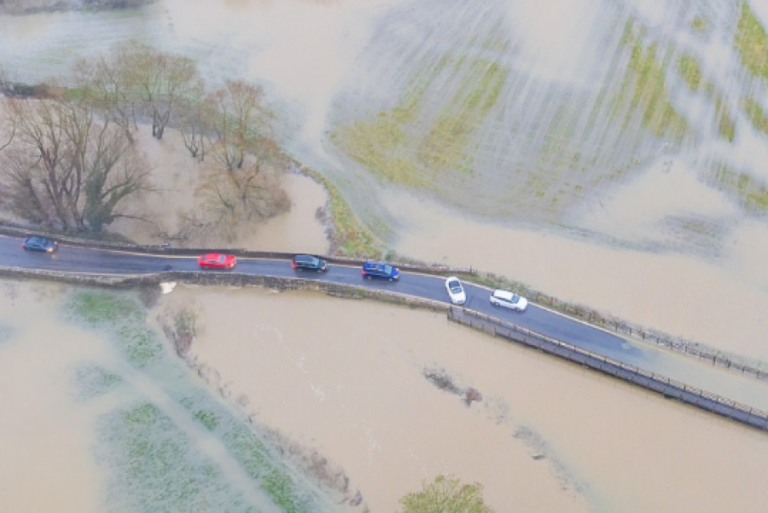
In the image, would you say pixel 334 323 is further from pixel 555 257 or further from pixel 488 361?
pixel 555 257

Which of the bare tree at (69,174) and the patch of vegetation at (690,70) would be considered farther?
the patch of vegetation at (690,70)

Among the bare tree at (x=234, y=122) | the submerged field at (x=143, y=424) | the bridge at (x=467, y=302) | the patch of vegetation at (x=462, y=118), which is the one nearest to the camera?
Answer: the submerged field at (x=143, y=424)

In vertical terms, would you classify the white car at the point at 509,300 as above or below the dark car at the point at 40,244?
above

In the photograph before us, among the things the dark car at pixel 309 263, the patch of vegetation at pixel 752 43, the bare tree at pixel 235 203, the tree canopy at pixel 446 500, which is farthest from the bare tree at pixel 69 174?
the patch of vegetation at pixel 752 43

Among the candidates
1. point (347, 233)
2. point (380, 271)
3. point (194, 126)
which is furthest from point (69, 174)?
point (380, 271)

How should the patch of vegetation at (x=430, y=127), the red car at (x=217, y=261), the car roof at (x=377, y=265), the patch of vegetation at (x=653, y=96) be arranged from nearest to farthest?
the car roof at (x=377, y=265)
the red car at (x=217, y=261)
the patch of vegetation at (x=430, y=127)
the patch of vegetation at (x=653, y=96)

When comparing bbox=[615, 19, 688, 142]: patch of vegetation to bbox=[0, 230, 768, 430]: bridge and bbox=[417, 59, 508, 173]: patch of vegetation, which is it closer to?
bbox=[417, 59, 508, 173]: patch of vegetation

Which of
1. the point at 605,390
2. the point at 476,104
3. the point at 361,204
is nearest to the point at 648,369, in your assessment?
the point at 605,390

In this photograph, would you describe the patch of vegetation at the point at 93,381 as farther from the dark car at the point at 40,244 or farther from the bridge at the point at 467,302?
the dark car at the point at 40,244
